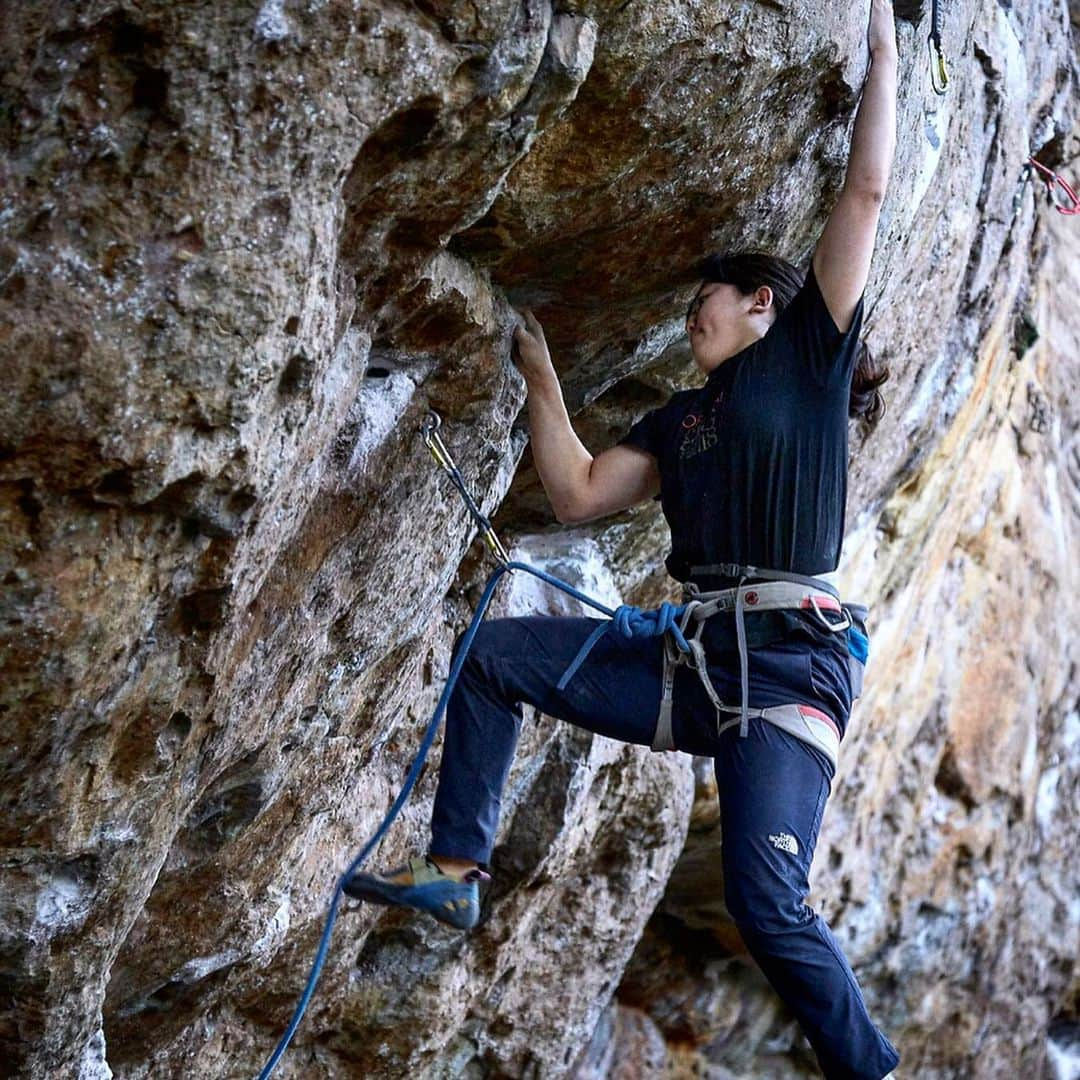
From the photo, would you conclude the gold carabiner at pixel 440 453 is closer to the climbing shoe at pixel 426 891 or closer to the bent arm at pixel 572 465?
the bent arm at pixel 572 465

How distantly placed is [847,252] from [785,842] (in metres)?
1.45

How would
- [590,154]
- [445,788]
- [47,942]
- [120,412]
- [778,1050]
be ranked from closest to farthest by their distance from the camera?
[120,412], [47,942], [590,154], [445,788], [778,1050]

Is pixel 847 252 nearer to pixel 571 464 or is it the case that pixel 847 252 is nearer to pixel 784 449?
pixel 784 449

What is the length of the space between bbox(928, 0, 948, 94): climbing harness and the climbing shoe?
2805 millimetres

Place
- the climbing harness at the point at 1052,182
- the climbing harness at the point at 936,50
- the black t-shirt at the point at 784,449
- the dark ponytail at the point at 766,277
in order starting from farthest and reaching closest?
the climbing harness at the point at 1052,182 < the climbing harness at the point at 936,50 < the dark ponytail at the point at 766,277 < the black t-shirt at the point at 784,449

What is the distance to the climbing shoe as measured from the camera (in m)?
3.49

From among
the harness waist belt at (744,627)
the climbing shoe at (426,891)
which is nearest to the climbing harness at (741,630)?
the harness waist belt at (744,627)

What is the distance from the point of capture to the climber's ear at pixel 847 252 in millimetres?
3643

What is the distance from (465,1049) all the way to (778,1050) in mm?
3083

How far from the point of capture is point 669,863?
6.45 metres

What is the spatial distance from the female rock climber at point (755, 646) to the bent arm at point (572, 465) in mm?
114

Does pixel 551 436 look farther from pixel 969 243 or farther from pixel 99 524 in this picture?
pixel 969 243

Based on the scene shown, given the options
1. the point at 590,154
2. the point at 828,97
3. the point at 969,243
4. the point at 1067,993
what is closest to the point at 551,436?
the point at 590,154

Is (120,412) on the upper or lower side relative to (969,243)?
upper
